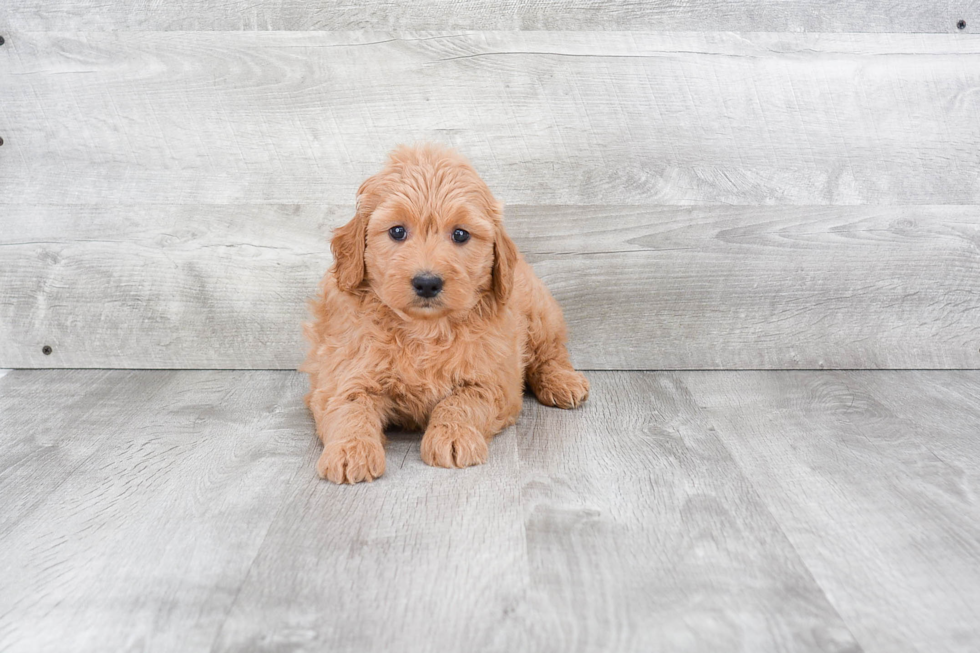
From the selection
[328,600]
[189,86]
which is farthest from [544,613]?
[189,86]

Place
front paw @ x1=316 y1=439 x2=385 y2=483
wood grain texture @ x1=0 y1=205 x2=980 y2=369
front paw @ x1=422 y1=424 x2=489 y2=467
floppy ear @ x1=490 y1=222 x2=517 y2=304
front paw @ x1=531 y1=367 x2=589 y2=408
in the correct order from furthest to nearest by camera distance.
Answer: wood grain texture @ x1=0 y1=205 x2=980 y2=369 < front paw @ x1=531 y1=367 x2=589 y2=408 < floppy ear @ x1=490 y1=222 x2=517 y2=304 < front paw @ x1=422 y1=424 x2=489 y2=467 < front paw @ x1=316 y1=439 x2=385 y2=483

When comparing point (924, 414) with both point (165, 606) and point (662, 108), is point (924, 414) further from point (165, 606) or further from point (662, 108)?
point (165, 606)

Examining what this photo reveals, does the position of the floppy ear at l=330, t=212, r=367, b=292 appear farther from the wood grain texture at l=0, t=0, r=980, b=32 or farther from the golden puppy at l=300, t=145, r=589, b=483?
the wood grain texture at l=0, t=0, r=980, b=32

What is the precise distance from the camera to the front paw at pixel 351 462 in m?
2.05

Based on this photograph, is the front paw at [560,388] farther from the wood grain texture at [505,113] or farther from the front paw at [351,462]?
the front paw at [351,462]

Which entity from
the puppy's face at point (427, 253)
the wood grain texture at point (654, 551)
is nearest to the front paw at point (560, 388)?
the wood grain texture at point (654, 551)

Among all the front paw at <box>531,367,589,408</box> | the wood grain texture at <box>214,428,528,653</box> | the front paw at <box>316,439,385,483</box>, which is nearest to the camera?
the wood grain texture at <box>214,428,528,653</box>

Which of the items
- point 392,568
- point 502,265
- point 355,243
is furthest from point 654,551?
point 355,243

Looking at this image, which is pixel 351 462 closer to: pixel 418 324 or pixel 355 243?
pixel 418 324

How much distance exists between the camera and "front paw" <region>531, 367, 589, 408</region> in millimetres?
2682

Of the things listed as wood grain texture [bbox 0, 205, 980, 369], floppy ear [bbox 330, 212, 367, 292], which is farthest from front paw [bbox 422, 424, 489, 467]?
wood grain texture [bbox 0, 205, 980, 369]

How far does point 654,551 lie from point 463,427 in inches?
25.9

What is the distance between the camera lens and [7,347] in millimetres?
3100

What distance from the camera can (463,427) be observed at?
220 cm
